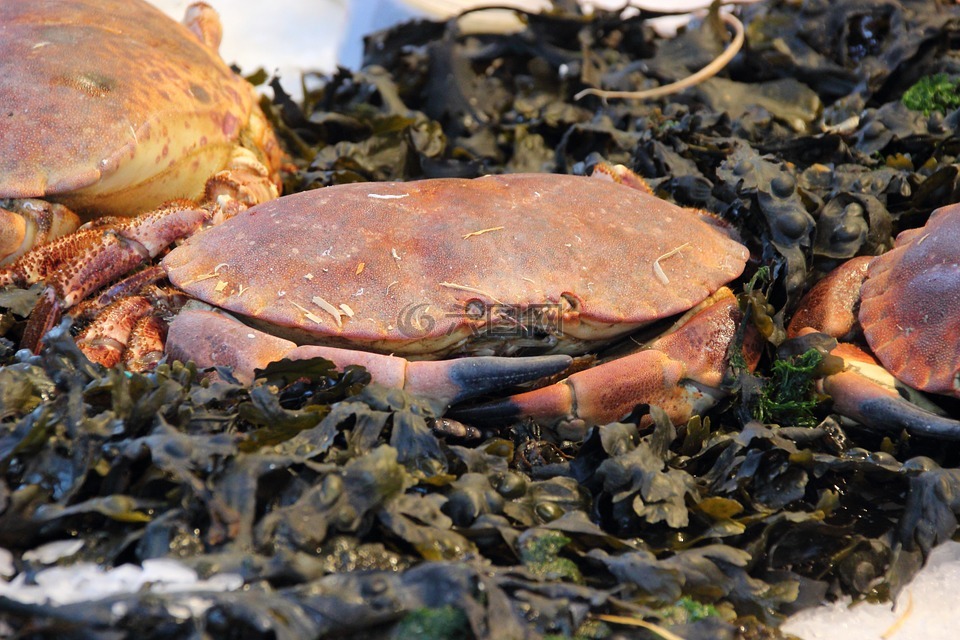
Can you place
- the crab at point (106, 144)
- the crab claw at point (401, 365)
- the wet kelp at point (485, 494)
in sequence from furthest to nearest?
the crab at point (106, 144)
the crab claw at point (401, 365)
the wet kelp at point (485, 494)

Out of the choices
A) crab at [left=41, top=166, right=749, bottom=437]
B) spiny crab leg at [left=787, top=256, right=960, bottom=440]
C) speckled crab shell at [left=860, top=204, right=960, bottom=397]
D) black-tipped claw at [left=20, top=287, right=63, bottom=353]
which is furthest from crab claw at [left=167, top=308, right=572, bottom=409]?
speckled crab shell at [left=860, top=204, right=960, bottom=397]

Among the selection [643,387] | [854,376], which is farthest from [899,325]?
[643,387]

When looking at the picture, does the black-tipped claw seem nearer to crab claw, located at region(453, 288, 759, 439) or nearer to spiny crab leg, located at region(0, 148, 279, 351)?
spiny crab leg, located at region(0, 148, 279, 351)

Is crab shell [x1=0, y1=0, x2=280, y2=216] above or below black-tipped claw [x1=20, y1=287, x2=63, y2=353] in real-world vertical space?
above

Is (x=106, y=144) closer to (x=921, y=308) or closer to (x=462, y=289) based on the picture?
(x=462, y=289)

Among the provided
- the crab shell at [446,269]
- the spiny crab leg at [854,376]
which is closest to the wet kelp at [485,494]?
the spiny crab leg at [854,376]

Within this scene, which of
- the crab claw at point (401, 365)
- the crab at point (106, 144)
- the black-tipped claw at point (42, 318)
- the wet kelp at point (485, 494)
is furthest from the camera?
the crab at point (106, 144)

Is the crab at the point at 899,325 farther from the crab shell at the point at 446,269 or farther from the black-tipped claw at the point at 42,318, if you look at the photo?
the black-tipped claw at the point at 42,318
